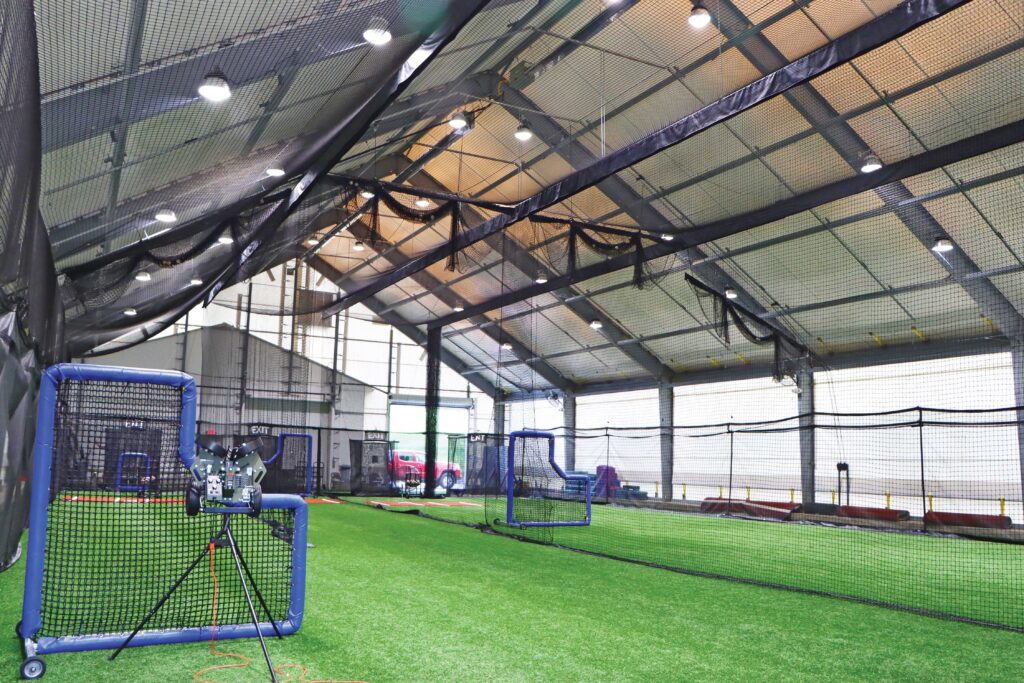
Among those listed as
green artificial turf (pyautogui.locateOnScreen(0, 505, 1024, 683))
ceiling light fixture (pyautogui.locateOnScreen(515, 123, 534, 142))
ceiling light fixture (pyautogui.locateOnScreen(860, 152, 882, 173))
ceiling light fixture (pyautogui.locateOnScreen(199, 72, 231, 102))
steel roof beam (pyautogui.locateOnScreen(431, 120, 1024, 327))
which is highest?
ceiling light fixture (pyautogui.locateOnScreen(515, 123, 534, 142))

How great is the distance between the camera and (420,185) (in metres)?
10.9

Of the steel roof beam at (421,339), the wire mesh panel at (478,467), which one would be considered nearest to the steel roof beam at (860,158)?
the wire mesh panel at (478,467)

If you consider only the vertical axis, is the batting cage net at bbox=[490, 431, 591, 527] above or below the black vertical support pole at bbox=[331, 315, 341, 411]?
below

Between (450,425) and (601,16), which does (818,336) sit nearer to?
(601,16)

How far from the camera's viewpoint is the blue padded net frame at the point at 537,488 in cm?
969

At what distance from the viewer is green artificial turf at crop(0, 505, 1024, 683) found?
10.4 ft

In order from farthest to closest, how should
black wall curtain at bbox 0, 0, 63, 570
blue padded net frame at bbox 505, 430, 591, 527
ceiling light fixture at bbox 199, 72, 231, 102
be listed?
blue padded net frame at bbox 505, 430, 591, 527 < ceiling light fixture at bbox 199, 72, 231, 102 < black wall curtain at bbox 0, 0, 63, 570

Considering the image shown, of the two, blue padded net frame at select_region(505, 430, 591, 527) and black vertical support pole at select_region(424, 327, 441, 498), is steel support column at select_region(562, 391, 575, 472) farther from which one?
blue padded net frame at select_region(505, 430, 591, 527)

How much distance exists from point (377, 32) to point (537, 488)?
646 centimetres

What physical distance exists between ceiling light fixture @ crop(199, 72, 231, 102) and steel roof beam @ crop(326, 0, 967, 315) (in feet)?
13.3

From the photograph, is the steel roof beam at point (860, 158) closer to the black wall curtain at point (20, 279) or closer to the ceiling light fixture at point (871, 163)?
the ceiling light fixture at point (871, 163)

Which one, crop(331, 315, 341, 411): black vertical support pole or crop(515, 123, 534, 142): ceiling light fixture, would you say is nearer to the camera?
crop(515, 123, 534, 142): ceiling light fixture

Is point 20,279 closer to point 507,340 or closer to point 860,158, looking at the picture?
point 507,340

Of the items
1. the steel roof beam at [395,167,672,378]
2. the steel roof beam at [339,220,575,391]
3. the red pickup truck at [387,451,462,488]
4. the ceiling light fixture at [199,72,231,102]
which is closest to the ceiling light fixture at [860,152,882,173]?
the steel roof beam at [395,167,672,378]
